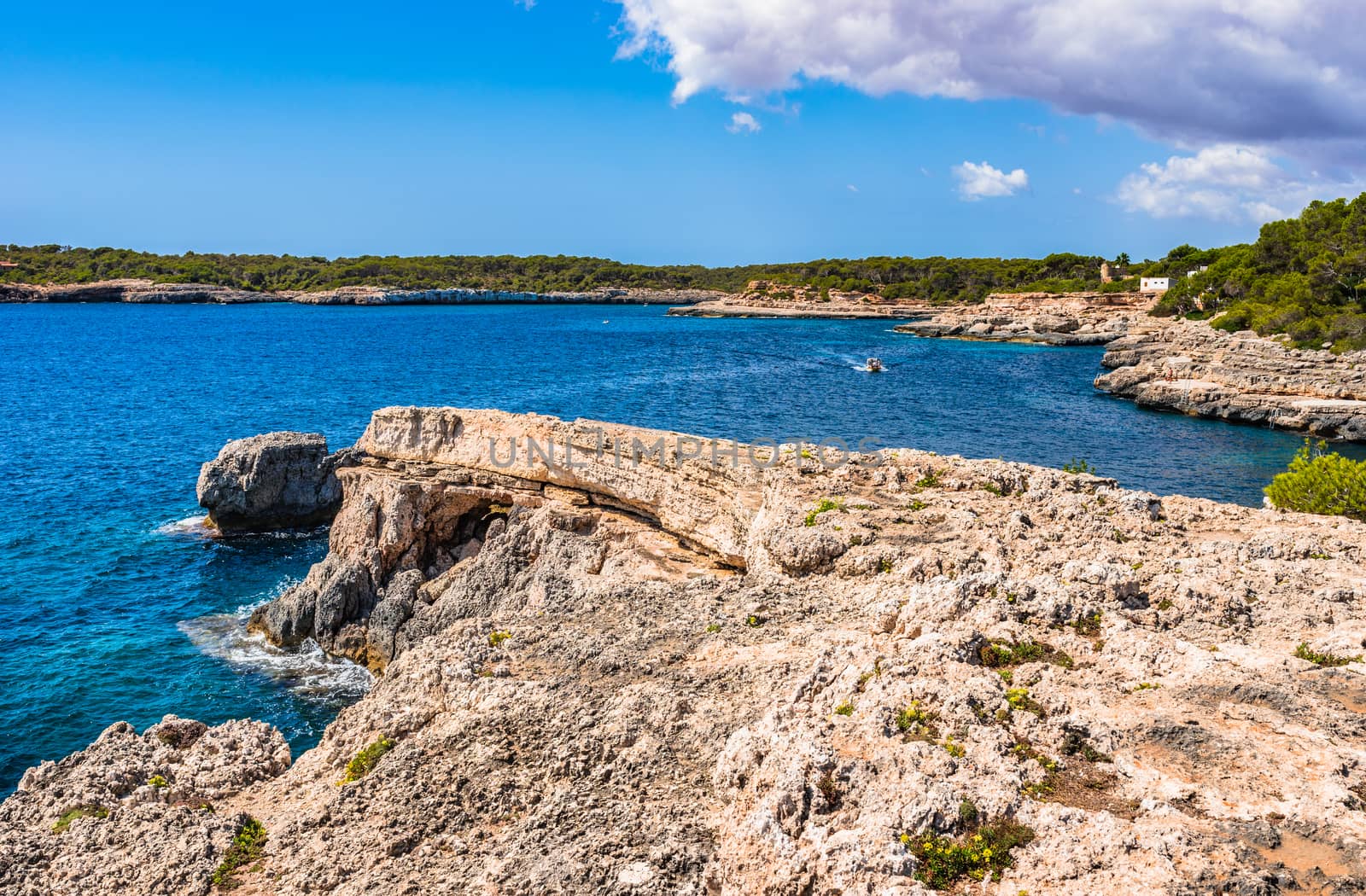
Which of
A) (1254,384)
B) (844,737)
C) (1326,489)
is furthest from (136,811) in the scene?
(1254,384)

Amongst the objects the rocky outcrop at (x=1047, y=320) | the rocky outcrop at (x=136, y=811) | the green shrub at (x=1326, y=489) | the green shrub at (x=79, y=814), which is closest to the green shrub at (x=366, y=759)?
the rocky outcrop at (x=136, y=811)

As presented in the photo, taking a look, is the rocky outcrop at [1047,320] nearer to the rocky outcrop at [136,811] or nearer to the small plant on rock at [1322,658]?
the small plant on rock at [1322,658]

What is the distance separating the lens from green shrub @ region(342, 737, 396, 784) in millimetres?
11836

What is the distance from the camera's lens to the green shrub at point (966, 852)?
8.22 m

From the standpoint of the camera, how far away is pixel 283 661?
25.9 meters

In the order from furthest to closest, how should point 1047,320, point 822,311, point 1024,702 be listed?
point 822,311 < point 1047,320 < point 1024,702

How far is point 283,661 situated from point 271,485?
42.5 ft

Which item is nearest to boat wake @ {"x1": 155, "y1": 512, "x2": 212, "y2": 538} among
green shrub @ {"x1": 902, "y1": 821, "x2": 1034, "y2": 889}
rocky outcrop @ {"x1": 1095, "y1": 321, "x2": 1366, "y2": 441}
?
green shrub @ {"x1": 902, "y1": 821, "x2": 1034, "y2": 889}

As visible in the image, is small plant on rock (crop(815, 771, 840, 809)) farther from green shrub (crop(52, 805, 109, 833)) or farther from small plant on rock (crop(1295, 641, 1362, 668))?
green shrub (crop(52, 805, 109, 833))

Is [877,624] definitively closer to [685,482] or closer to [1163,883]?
→ [1163,883]

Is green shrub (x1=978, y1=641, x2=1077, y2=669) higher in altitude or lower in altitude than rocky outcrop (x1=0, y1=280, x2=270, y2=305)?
lower

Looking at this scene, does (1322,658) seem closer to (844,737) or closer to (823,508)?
(844,737)

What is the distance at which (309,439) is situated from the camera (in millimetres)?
37969

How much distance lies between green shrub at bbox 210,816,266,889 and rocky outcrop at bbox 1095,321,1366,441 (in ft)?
213
